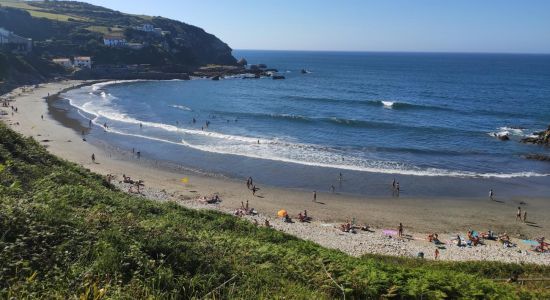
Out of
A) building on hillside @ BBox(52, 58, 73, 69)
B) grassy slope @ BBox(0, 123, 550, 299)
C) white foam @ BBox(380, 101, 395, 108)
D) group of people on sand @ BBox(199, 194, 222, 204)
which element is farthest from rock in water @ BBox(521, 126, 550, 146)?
building on hillside @ BBox(52, 58, 73, 69)

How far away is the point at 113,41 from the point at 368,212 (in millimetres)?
101352

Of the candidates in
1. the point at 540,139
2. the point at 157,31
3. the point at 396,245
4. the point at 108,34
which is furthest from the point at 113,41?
the point at 396,245

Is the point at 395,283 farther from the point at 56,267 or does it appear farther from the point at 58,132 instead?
the point at 58,132

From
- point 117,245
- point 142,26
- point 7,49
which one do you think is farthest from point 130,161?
point 142,26

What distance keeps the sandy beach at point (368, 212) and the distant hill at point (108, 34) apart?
76800mm

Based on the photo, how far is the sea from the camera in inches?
1309

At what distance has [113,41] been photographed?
111 meters

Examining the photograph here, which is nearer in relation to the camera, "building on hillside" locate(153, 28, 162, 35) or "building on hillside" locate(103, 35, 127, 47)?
"building on hillside" locate(103, 35, 127, 47)

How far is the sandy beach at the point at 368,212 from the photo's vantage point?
21.8 meters

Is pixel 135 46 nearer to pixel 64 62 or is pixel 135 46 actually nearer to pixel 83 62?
pixel 83 62

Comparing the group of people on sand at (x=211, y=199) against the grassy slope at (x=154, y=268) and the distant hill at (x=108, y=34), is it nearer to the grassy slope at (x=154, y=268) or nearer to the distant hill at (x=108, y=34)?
the grassy slope at (x=154, y=268)

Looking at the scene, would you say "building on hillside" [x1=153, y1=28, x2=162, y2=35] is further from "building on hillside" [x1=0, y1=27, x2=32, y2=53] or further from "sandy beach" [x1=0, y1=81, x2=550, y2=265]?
"sandy beach" [x1=0, y1=81, x2=550, y2=265]

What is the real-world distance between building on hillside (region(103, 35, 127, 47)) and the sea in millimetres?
30621

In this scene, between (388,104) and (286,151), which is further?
(388,104)
